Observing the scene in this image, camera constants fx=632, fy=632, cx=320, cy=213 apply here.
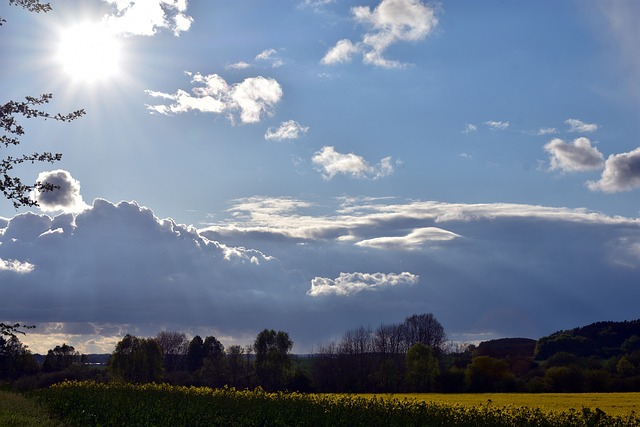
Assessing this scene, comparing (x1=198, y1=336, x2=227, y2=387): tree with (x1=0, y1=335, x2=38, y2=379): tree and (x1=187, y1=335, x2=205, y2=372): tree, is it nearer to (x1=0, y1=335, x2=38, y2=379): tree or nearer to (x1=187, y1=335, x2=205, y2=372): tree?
(x1=187, y1=335, x2=205, y2=372): tree

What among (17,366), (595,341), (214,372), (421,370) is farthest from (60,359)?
(595,341)

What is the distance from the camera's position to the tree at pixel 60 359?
126 meters

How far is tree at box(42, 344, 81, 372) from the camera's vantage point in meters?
126

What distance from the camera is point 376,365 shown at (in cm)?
10762

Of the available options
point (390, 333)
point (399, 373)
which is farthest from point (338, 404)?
point (390, 333)

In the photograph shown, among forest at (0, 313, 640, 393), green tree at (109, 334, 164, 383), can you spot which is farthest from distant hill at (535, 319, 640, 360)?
green tree at (109, 334, 164, 383)

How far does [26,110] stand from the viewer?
40.2 ft

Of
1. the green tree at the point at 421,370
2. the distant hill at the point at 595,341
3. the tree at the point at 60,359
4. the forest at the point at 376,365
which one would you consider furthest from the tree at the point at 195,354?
the distant hill at the point at 595,341

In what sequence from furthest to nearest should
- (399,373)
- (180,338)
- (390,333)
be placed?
1. (180,338)
2. (390,333)
3. (399,373)

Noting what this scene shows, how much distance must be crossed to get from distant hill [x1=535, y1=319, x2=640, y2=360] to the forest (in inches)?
7.9

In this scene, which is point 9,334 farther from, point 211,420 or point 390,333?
point 390,333

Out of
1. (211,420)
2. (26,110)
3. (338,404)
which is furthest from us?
(338,404)

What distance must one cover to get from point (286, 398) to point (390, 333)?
287 ft

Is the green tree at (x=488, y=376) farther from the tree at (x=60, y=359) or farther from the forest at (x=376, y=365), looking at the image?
the tree at (x=60, y=359)
